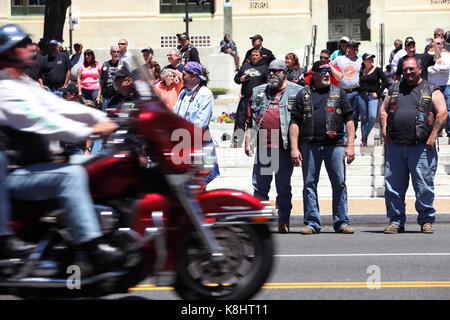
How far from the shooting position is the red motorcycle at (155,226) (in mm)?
6016

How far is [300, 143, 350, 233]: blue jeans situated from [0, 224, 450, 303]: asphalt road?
226mm

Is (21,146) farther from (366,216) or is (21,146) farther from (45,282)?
(366,216)

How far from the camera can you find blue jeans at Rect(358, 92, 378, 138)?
693 inches

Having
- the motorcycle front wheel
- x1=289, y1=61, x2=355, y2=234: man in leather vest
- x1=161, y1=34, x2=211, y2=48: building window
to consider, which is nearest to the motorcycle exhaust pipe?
the motorcycle front wheel

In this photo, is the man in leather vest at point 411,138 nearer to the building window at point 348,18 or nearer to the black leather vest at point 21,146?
the black leather vest at point 21,146

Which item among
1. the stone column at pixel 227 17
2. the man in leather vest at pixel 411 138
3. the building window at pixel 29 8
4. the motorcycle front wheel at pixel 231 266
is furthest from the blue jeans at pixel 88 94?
the building window at pixel 29 8

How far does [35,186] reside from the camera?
5.99 metres

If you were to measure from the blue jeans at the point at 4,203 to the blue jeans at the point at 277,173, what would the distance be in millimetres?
5943

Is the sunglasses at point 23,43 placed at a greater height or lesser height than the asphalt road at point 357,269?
greater

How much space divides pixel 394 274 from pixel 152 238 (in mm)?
3119

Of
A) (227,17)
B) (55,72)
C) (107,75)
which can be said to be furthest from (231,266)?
(227,17)

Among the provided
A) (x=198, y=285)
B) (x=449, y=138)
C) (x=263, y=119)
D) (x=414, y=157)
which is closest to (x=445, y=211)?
(x=414, y=157)

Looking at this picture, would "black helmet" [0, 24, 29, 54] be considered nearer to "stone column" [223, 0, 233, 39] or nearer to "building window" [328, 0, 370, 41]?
"stone column" [223, 0, 233, 39]

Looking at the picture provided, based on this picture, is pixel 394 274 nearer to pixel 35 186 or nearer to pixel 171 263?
pixel 171 263
